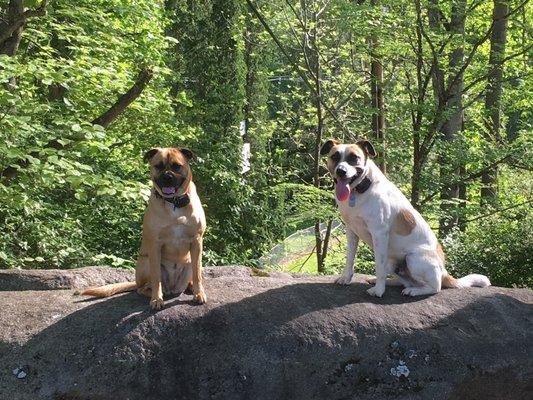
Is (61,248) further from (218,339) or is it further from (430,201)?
(430,201)

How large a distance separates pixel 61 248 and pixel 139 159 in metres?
2.60

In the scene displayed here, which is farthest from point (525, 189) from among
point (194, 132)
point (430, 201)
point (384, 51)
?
point (194, 132)

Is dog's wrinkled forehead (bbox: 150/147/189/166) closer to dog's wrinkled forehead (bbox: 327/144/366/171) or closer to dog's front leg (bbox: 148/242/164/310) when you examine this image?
dog's front leg (bbox: 148/242/164/310)

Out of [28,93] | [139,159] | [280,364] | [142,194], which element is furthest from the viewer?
[139,159]

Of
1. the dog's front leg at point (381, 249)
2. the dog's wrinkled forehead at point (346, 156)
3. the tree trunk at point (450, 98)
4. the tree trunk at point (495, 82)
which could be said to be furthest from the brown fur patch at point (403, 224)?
the tree trunk at point (495, 82)

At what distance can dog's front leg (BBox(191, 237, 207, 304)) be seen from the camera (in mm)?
5229

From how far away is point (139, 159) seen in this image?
12203 mm

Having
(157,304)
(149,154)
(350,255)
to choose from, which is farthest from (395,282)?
(149,154)

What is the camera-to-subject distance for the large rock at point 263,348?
4.84 metres

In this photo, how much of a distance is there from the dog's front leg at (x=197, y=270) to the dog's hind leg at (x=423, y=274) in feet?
6.37

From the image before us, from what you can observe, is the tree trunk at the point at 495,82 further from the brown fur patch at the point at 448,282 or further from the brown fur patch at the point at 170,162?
the brown fur patch at the point at 170,162

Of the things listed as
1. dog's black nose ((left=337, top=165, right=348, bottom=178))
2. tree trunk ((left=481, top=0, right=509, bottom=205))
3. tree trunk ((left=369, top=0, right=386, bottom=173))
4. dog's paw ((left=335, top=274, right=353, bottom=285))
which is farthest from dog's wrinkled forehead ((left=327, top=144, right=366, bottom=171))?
tree trunk ((left=481, top=0, right=509, bottom=205))

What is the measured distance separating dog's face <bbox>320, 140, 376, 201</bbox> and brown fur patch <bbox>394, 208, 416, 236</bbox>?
58 cm

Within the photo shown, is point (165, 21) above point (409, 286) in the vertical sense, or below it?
above
